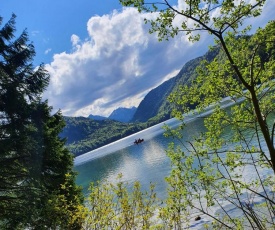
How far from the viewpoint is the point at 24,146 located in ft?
43.8

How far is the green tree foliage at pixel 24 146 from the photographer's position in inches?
486

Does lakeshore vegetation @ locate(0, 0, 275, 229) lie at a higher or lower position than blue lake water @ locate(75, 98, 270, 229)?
higher

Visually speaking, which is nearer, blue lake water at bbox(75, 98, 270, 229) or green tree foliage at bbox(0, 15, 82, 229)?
green tree foliage at bbox(0, 15, 82, 229)

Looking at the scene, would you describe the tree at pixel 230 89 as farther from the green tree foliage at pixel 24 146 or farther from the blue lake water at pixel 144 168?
the green tree foliage at pixel 24 146

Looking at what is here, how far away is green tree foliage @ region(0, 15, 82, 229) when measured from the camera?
1235cm

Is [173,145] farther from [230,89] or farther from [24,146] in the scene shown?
[24,146]

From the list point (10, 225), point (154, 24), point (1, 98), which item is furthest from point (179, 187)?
point (1, 98)

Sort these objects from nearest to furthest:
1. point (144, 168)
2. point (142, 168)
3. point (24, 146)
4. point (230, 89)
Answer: point (230, 89) < point (24, 146) < point (144, 168) < point (142, 168)

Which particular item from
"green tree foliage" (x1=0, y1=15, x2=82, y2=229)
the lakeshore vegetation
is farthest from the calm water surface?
"green tree foliage" (x1=0, y1=15, x2=82, y2=229)

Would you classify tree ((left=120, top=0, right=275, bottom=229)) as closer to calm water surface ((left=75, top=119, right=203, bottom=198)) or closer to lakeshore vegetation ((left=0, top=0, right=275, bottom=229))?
lakeshore vegetation ((left=0, top=0, right=275, bottom=229))

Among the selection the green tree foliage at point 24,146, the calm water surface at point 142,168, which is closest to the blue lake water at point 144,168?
the calm water surface at point 142,168

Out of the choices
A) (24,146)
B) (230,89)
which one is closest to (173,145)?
(230,89)

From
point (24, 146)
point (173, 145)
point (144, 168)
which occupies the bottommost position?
point (144, 168)

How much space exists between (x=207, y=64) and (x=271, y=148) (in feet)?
8.41
